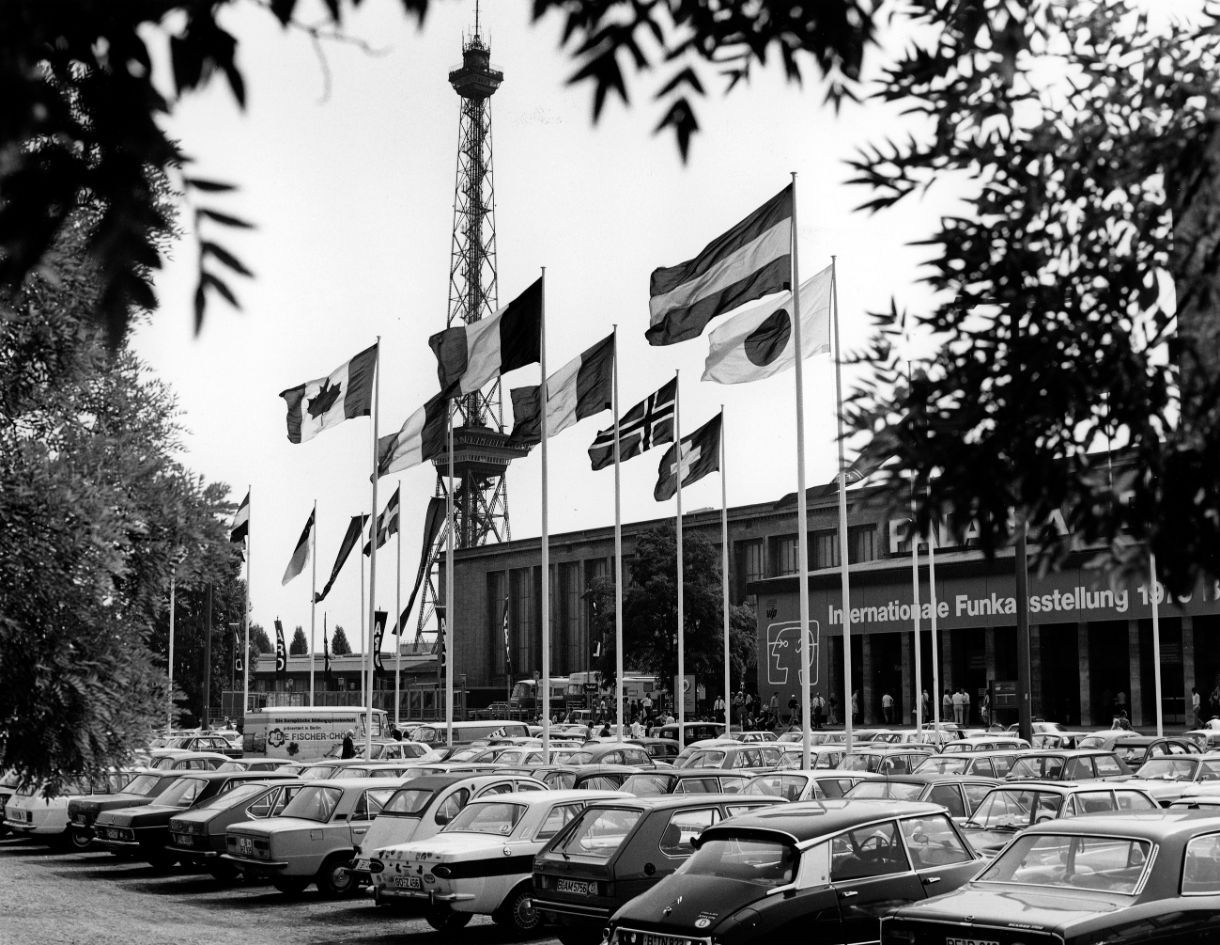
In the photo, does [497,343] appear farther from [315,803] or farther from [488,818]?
[488,818]

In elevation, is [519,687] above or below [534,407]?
below

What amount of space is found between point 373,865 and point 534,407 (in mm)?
16697

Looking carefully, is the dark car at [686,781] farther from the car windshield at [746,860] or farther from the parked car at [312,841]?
the car windshield at [746,860]

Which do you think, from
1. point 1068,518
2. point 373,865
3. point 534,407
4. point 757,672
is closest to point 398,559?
→ point 757,672

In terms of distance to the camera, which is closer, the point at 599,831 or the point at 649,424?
the point at 599,831

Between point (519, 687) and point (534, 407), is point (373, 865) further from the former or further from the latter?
point (519, 687)

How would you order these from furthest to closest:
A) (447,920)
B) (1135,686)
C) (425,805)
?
(1135,686) → (425,805) → (447,920)

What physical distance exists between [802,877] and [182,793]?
1803cm

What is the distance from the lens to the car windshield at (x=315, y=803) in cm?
2267

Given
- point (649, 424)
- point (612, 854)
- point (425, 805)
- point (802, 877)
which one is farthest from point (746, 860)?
Answer: point (649, 424)

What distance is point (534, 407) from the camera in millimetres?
34219

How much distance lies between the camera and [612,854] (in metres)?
15.6

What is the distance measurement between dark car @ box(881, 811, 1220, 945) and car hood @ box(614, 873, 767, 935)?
165 centimetres

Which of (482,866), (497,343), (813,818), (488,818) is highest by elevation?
(497,343)
